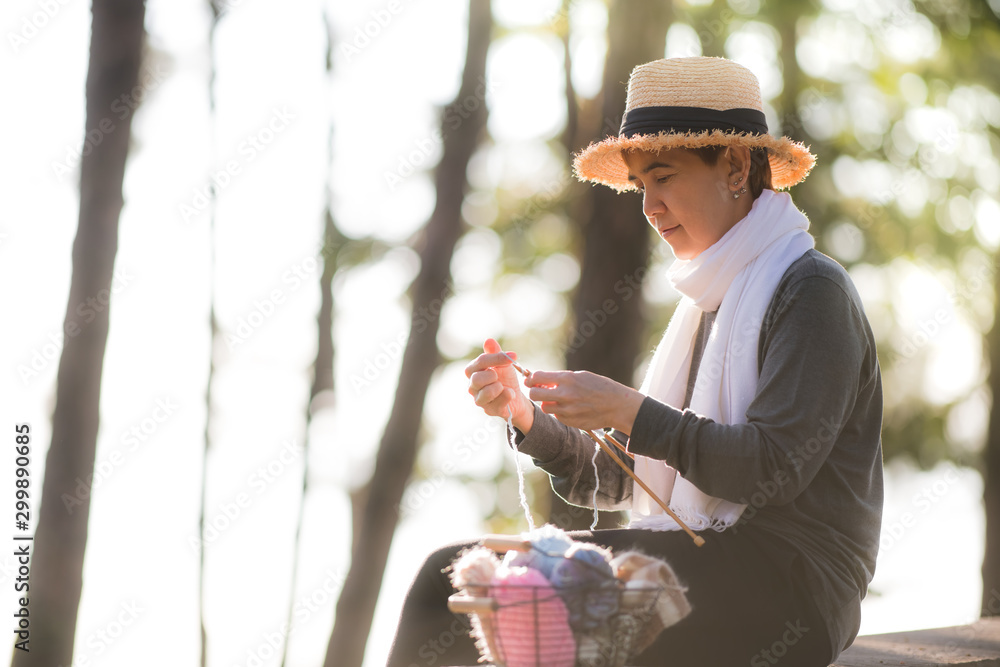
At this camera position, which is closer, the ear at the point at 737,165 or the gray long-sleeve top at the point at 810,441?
the gray long-sleeve top at the point at 810,441

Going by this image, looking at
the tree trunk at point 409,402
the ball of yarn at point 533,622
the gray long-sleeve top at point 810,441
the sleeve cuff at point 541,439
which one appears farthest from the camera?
the tree trunk at point 409,402

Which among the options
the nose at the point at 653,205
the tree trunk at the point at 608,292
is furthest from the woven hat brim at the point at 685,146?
the tree trunk at the point at 608,292

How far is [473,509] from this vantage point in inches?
543

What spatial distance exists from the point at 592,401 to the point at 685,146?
0.79 meters

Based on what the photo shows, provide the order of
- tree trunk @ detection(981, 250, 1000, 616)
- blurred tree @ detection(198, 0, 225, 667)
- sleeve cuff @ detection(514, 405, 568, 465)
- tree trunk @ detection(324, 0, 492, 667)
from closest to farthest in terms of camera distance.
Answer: sleeve cuff @ detection(514, 405, 568, 465), tree trunk @ detection(324, 0, 492, 667), blurred tree @ detection(198, 0, 225, 667), tree trunk @ detection(981, 250, 1000, 616)

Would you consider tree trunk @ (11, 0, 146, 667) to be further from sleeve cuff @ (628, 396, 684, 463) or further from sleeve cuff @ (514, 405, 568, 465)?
sleeve cuff @ (628, 396, 684, 463)

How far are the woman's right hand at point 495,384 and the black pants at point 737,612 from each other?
529mm

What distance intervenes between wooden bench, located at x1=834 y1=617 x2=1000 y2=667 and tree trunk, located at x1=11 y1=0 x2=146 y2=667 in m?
3.55

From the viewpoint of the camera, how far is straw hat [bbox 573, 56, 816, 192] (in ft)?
7.91

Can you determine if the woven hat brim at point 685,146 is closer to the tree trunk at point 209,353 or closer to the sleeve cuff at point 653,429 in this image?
the sleeve cuff at point 653,429

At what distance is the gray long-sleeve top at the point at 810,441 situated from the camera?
1.99 m

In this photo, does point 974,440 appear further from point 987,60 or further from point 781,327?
point 781,327

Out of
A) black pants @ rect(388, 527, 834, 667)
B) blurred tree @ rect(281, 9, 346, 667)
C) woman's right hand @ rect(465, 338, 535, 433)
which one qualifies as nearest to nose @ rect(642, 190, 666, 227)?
woman's right hand @ rect(465, 338, 535, 433)

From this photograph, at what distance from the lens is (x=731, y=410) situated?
224 cm
